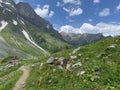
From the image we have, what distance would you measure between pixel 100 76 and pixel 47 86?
258 inches

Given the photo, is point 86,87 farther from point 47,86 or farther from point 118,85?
point 47,86

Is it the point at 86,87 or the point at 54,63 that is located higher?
the point at 54,63

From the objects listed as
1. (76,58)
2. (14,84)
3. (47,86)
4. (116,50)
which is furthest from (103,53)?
(14,84)

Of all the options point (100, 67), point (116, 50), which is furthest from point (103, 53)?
point (100, 67)

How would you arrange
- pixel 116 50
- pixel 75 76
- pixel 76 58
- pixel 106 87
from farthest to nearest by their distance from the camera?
pixel 76 58, pixel 116 50, pixel 75 76, pixel 106 87

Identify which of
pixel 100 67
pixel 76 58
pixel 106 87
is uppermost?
pixel 76 58

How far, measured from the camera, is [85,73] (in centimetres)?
3183

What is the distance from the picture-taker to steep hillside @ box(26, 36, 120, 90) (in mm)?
28570

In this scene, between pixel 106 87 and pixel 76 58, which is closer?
pixel 106 87

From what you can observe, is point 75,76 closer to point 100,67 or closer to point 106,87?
point 100,67

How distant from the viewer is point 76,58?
133ft

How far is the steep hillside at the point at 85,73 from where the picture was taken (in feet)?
93.7

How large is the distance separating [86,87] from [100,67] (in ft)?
14.6

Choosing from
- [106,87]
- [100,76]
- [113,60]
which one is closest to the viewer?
[106,87]
